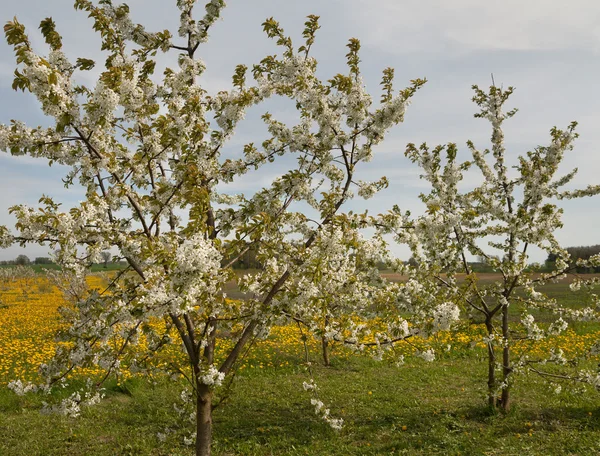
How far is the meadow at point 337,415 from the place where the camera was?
6.71 meters

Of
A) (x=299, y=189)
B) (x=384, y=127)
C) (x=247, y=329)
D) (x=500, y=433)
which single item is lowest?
(x=500, y=433)

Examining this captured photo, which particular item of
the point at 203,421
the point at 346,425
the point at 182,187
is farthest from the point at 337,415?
the point at 182,187

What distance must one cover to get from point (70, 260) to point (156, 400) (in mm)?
5402

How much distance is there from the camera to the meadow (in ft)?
22.0

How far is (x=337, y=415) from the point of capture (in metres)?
7.97

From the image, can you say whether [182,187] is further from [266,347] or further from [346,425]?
[266,347]

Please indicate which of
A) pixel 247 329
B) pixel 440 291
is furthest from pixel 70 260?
pixel 440 291

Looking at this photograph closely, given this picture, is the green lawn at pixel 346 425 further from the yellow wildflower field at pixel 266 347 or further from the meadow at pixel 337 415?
the yellow wildflower field at pixel 266 347

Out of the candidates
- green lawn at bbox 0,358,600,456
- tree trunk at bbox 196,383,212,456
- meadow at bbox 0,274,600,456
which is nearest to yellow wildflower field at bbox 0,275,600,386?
meadow at bbox 0,274,600,456

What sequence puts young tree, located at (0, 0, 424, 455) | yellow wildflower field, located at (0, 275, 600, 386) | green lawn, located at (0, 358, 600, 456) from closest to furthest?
young tree, located at (0, 0, 424, 455) → green lawn, located at (0, 358, 600, 456) → yellow wildflower field, located at (0, 275, 600, 386)

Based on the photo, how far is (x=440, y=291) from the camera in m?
6.81

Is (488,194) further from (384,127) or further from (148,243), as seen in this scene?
(148,243)

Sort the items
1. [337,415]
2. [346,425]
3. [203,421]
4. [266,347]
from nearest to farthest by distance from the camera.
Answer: [203,421], [346,425], [337,415], [266,347]

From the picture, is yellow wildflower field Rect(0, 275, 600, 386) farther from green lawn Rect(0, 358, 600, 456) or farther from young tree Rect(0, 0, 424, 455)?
young tree Rect(0, 0, 424, 455)
